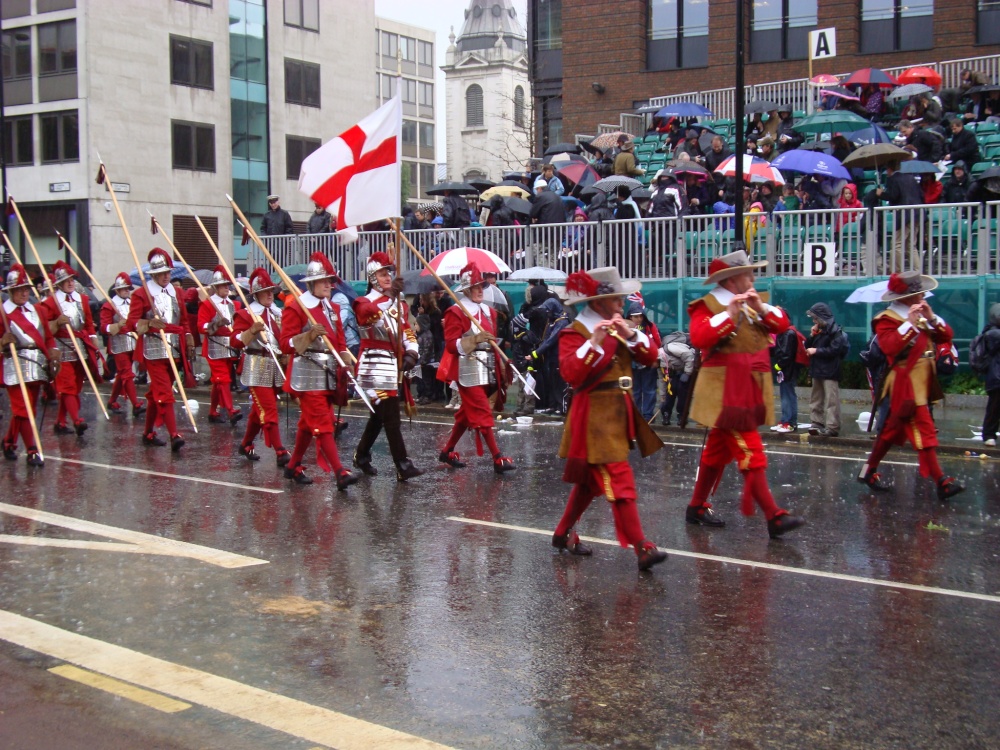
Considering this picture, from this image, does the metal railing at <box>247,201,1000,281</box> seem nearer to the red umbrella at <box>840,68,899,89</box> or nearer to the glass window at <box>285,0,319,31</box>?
the red umbrella at <box>840,68,899,89</box>

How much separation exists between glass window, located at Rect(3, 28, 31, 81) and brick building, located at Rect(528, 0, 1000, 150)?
2057 centimetres

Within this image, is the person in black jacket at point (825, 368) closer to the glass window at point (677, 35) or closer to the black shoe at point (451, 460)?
the black shoe at point (451, 460)

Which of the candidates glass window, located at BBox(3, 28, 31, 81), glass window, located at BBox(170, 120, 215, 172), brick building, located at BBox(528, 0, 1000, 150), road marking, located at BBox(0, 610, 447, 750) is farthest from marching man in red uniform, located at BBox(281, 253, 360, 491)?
glass window, located at BBox(3, 28, 31, 81)

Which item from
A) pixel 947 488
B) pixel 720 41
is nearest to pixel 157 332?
pixel 947 488

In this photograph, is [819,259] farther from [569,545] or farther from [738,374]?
[569,545]

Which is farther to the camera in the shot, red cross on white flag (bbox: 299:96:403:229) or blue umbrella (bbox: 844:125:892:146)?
blue umbrella (bbox: 844:125:892:146)

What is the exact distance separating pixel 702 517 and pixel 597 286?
7.77 ft

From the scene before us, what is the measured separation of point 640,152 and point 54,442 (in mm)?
16447

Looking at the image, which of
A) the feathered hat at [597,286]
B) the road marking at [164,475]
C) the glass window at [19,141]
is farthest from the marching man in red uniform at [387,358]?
the glass window at [19,141]

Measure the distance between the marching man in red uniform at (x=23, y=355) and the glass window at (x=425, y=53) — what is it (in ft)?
303

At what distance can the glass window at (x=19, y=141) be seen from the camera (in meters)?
43.1

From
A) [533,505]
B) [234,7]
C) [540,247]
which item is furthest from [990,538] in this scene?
[234,7]

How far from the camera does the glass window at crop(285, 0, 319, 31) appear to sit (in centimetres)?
4881

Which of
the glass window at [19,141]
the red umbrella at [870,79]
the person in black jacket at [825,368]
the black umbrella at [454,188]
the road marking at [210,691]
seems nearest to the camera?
the road marking at [210,691]
